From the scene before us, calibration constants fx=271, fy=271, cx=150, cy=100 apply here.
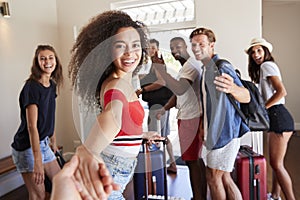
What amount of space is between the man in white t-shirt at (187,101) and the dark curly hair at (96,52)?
0.77 m

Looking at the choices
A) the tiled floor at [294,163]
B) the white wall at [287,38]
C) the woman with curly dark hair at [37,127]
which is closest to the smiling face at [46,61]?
the woman with curly dark hair at [37,127]

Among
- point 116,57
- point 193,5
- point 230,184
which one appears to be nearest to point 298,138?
point 193,5

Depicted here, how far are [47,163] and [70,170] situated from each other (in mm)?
1425

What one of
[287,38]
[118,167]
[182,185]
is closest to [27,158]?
[118,167]

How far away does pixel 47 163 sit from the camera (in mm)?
1910

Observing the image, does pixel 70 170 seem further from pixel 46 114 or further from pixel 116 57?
pixel 46 114

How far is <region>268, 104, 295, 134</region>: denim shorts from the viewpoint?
6.89 feet

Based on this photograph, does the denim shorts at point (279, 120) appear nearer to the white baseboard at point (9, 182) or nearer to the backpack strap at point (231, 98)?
the backpack strap at point (231, 98)

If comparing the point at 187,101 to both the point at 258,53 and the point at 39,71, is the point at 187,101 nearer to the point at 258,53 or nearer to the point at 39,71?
the point at 258,53

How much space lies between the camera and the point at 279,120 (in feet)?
6.93

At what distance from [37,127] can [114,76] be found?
3.82ft

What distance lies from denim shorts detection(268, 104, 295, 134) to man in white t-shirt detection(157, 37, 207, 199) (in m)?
0.60

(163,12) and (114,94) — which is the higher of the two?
(163,12)

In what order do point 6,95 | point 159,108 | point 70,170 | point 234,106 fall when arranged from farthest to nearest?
1. point 6,95
2. point 159,108
3. point 234,106
4. point 70,170
